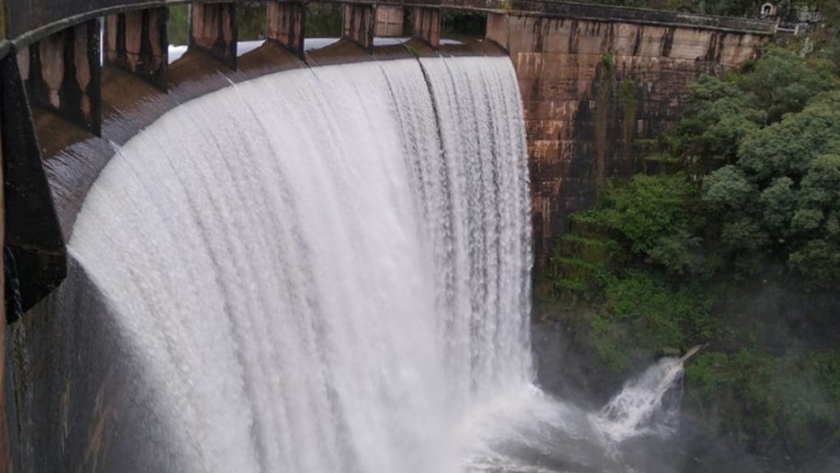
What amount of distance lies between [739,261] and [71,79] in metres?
15.1

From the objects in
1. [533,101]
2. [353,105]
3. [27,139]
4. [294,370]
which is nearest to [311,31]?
[533,101]

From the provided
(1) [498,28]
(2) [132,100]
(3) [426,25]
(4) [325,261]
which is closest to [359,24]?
(3) [426,25]

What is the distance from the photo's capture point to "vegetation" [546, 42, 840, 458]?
18672mm

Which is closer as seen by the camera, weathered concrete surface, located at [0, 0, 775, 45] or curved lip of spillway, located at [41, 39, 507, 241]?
weathered concrete surface, located at [0, 0, 775, 45]

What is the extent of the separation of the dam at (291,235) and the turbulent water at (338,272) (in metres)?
0.04

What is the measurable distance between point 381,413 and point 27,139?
29.1 ft

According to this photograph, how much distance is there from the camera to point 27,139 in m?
5.91

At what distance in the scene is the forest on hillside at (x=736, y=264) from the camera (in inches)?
735

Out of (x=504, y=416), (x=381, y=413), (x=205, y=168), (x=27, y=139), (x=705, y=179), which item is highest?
(x=27, y=139)

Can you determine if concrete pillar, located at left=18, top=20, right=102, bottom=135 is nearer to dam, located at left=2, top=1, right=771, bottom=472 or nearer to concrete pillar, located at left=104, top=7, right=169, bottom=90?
dam, located at left=2, top=1, right=771, bottom=472

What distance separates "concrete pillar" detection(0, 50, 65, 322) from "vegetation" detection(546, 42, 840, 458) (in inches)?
618

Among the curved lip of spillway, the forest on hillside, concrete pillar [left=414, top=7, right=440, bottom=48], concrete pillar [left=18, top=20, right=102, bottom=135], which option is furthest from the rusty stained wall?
concrete pillar [left=18, top=20, right=102, bottom=135]

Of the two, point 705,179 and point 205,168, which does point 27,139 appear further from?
point 705,179

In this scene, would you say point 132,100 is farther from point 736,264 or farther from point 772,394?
point 772,394
